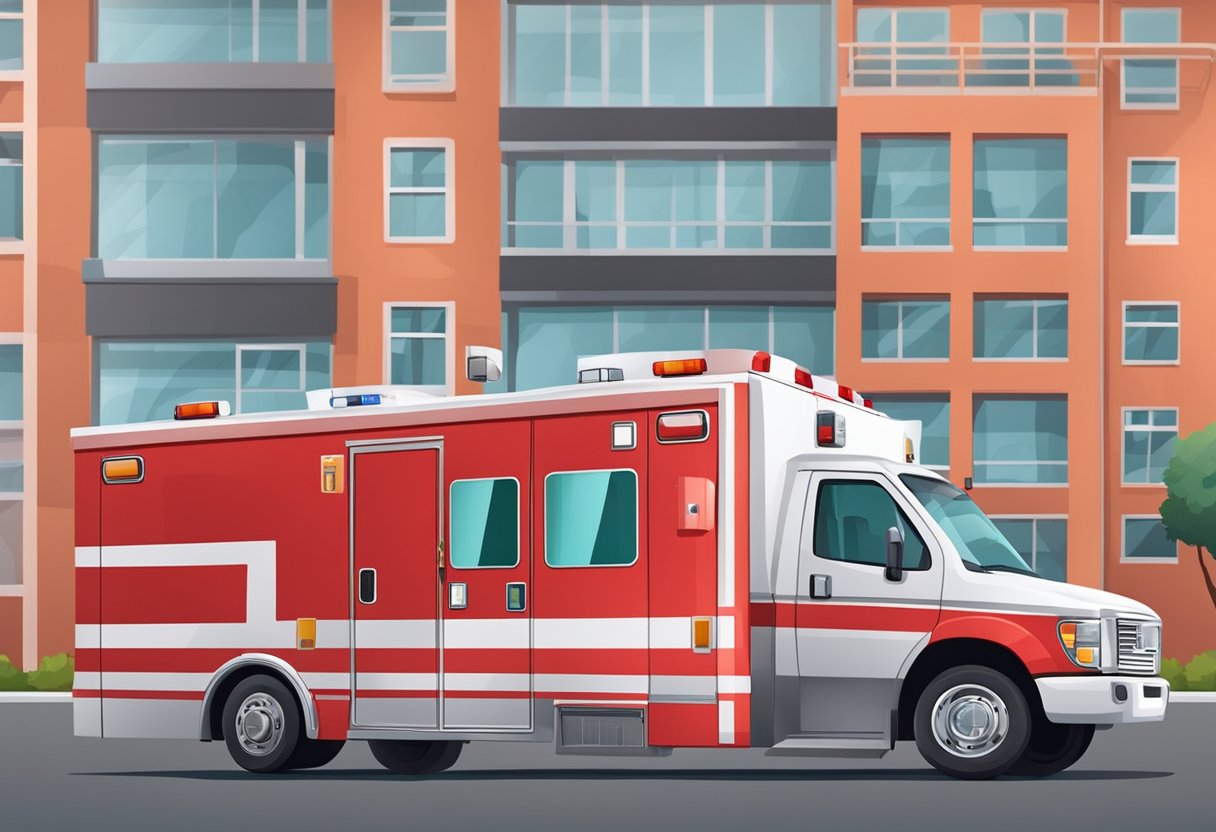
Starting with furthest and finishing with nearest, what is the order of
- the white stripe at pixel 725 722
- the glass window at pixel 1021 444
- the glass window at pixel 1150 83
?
the glass window at pixel 1150 83 < the glass window at pixel 1021 444 < the white stripe at pixel 725 722

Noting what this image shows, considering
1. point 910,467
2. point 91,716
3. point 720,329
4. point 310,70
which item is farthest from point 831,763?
A: point 310,70

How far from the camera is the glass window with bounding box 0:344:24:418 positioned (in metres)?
38.7

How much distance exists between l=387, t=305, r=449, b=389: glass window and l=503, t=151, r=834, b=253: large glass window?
2.19 m

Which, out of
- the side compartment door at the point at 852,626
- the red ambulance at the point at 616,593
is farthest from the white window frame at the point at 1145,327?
the side compartment door at the point at 852,626

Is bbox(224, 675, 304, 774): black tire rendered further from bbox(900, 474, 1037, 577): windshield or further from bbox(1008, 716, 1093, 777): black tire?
bbox(1008, 716, 1093, 777): black tire

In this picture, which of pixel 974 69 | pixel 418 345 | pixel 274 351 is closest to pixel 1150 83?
pixel 974 69

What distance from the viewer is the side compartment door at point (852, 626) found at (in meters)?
13.4

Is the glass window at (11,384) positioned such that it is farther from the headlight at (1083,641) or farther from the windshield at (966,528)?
the headlight at (1083,641)

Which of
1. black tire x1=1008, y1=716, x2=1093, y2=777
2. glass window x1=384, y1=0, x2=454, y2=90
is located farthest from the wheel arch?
glass window x1=384, y1=0, x2=454, y2=90

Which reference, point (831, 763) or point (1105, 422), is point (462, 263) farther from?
point (831, 763)

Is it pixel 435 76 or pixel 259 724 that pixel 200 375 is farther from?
pixel 259 724

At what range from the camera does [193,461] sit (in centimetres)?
1579

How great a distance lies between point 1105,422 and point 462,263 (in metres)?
13.9

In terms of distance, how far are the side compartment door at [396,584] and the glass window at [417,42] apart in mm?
25231
